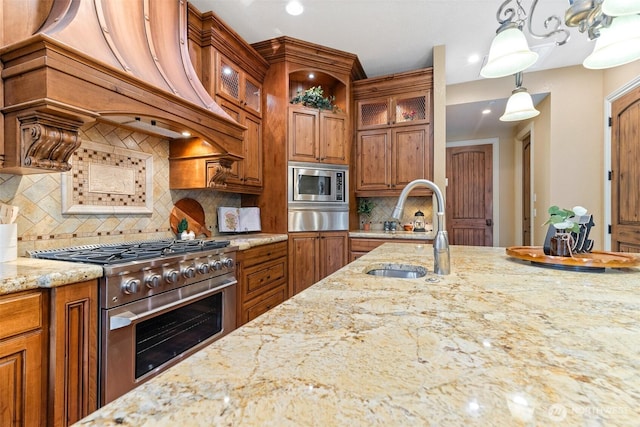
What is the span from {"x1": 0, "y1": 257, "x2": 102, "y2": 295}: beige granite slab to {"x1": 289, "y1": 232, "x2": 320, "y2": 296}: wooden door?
190cm

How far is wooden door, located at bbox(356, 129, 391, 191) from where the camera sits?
142 inches

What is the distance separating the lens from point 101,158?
1.97m

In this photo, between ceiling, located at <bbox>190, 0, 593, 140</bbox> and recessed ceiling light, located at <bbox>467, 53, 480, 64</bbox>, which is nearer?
ceiling, located at <bbox>190, 0, 593, 140</bbox>

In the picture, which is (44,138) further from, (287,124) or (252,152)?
(287,124)

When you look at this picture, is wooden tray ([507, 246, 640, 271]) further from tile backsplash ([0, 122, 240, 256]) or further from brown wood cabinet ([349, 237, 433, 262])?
tile backsplash ([0, 122, 240, 256])

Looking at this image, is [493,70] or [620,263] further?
[493,70]

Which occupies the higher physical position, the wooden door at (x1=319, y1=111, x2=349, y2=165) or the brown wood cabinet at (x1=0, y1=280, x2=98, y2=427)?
the wooden door at (x1=319, y1=111, x2=349, y2=165)

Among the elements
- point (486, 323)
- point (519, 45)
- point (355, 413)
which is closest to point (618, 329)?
Result: point (486, 323)

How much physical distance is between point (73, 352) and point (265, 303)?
5.08 feet

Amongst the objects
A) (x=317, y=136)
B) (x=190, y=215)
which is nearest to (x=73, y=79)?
(x=190, y=215)

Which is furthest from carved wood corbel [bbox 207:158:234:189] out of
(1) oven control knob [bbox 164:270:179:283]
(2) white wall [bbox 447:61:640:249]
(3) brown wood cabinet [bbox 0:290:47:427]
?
(2) white wall [bbox 447:61:640:249]

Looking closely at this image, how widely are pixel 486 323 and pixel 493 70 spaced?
56.3 inches

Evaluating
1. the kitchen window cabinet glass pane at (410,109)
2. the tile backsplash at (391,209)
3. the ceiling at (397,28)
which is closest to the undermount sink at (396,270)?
the ceiling at (397,28)

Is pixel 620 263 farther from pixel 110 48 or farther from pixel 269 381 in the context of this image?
pixel 110 48
